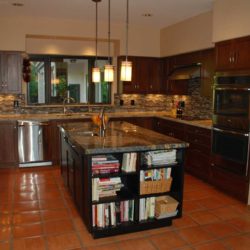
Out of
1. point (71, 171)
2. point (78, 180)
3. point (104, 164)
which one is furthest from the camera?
point (71, 171)

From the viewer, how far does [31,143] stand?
17.8 ft

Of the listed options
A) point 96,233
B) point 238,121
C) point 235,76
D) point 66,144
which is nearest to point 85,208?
point 96,233

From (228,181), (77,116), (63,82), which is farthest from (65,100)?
(228,181)

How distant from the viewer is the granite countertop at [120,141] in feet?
9.48

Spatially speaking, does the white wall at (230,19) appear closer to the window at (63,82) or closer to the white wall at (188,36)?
the white wall at (188,36)

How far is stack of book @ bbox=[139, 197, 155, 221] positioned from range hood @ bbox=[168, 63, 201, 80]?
2.79 meters

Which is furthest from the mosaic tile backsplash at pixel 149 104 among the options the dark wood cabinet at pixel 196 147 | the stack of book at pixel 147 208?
the stack of book at pixel 147 208

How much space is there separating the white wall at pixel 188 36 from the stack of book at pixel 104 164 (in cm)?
295

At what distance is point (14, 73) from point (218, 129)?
12.3 feet

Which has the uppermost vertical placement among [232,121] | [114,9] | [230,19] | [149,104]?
[114,9]

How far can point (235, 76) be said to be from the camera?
3887 mm

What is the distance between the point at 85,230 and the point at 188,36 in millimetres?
3946

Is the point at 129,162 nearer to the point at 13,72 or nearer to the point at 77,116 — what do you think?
the point at 77,116

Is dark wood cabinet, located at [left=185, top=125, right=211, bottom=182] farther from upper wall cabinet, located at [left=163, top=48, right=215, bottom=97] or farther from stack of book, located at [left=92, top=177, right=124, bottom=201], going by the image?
stack of book, located at [left=92, top=177, right=124, bottom=201]
